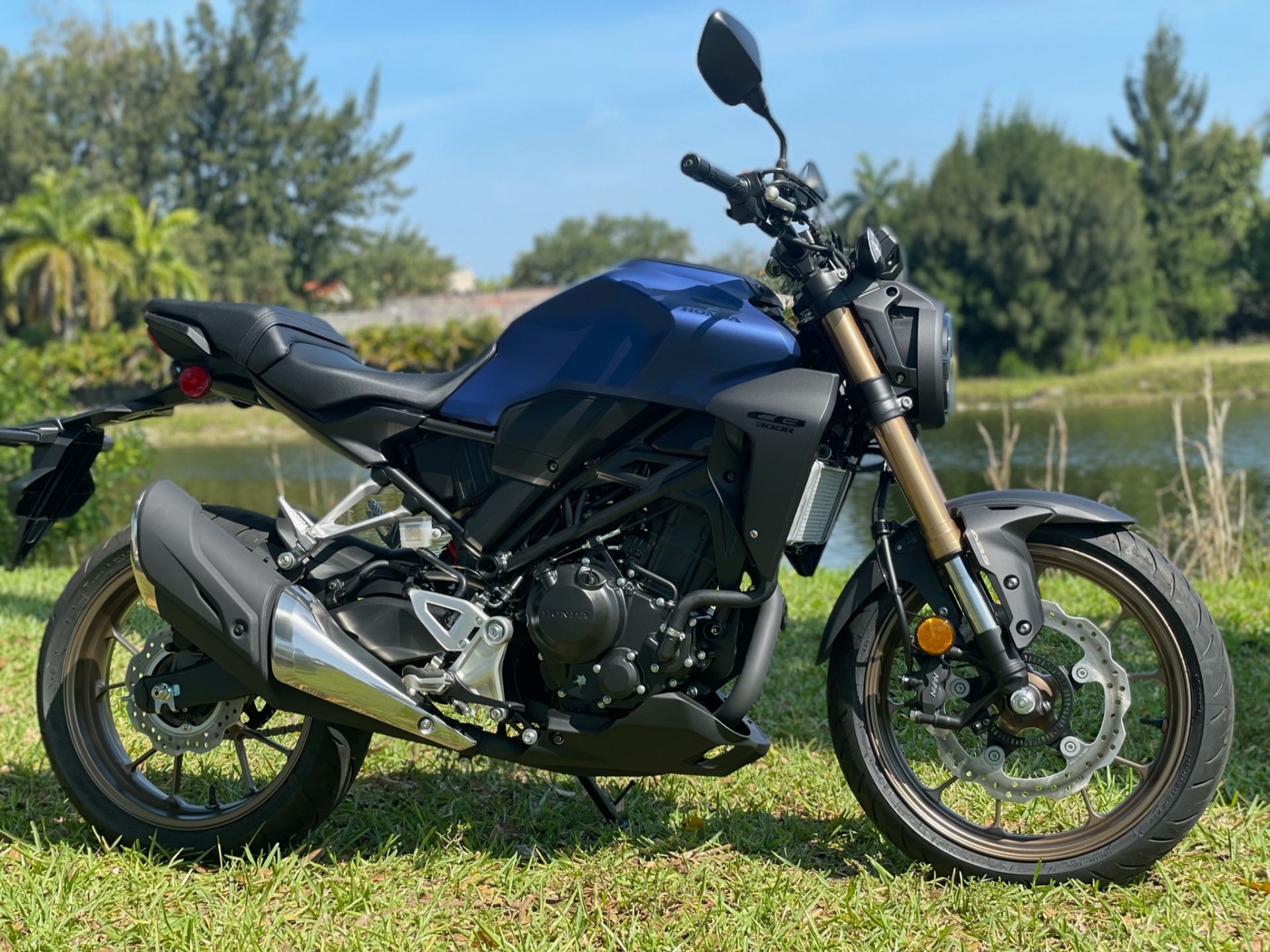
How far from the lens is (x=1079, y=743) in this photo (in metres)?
2.89

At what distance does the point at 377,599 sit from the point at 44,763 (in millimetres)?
1608

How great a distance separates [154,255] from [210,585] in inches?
1942

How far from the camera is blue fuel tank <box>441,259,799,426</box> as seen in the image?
9.21 feet

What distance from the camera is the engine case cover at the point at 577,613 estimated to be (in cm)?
284

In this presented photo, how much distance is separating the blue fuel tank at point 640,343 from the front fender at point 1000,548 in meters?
0.57

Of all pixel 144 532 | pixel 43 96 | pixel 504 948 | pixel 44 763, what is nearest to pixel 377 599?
pixel 144 532

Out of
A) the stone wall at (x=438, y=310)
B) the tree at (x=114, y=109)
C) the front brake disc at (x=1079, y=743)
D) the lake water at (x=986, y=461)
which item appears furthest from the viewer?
the tree at (x=114, y=109)

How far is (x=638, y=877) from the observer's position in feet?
9.84

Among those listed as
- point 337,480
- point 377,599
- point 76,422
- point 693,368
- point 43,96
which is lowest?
point 337,480

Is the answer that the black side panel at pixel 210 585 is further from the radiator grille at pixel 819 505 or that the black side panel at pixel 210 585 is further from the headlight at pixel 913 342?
the headlight at pixel 913 342

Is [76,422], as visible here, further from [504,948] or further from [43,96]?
[43,96]

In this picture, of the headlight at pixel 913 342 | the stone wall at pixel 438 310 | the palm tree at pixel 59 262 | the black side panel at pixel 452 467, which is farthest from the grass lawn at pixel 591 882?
the palm tree at pixel 59 262

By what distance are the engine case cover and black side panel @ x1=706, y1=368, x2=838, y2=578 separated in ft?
1.18

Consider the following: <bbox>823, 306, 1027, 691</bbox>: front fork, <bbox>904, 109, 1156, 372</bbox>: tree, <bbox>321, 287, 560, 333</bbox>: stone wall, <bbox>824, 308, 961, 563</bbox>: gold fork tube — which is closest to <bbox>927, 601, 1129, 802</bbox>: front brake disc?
<bbox>823, 306, 1027, 691</bbox>: front fork
